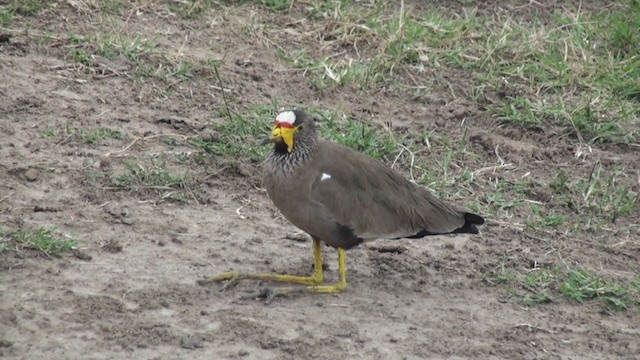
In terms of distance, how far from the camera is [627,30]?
10227mm

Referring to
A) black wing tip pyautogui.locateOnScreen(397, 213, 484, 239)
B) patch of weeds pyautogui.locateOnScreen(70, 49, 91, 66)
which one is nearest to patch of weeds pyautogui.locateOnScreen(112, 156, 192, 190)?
patch of weeds pyautogui.locateOnScreen(70, 49, 91, 66)

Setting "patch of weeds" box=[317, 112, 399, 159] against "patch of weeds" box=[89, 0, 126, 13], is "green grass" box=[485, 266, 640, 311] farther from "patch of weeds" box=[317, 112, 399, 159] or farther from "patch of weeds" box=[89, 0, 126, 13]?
"patch of weeds" box=[89, 0, 126, 13]

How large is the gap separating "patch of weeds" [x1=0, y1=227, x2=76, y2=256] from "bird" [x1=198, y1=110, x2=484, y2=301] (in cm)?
76

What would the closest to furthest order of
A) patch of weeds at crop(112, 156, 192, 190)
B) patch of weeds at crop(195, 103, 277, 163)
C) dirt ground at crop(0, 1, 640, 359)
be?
dirt ground at crop(0, 1, 640, 359) → patch of weeds at crop(112, 156, 192, 190) → patch of weeds at crop(195, 103, 277, 163)

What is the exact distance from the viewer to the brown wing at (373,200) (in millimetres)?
6863

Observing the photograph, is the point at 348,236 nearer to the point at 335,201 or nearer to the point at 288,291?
the point at 335,201

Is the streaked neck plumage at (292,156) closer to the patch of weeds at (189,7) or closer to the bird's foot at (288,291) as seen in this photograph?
the bird's foot at (288,291)

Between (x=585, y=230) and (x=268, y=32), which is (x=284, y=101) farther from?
(x=585, y=230)

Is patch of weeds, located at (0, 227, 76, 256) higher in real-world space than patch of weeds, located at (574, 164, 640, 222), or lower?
lower

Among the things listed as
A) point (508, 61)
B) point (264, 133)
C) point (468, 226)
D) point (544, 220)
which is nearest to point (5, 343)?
point (468, 226)

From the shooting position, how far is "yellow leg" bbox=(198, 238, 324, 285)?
6.75 meters

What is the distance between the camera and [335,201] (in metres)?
6.84

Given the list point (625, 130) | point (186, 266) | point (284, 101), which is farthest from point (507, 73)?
point (186, 266)

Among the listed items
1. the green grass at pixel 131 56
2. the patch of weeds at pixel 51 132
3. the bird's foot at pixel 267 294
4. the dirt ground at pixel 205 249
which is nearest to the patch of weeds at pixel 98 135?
the dirt ground at pixel 205 249
